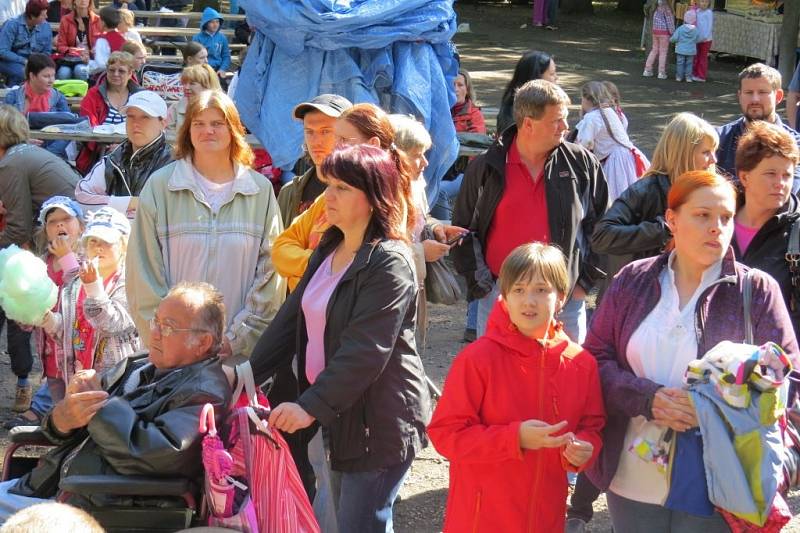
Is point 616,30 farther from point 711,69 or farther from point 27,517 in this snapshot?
point 27,517

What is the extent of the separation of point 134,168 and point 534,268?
331cm

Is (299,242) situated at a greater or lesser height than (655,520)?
greater

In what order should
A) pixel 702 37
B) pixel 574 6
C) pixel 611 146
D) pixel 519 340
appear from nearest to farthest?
pixel 519 340
pixel 611 146
pixel 702 37
pixel 574 6

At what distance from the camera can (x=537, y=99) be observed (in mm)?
5125

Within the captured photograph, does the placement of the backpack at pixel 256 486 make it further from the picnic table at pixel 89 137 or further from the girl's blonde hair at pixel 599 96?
the picnic table at pixel 89 137

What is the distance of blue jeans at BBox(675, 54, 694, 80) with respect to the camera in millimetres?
21406

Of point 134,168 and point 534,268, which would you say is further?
point 134,168

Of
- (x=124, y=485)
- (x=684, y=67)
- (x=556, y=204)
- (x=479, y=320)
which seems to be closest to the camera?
(x=124, y=485)

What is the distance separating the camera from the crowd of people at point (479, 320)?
3562 mm

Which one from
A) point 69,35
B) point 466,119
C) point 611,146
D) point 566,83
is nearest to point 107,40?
point 69,35

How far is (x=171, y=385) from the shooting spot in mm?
3791

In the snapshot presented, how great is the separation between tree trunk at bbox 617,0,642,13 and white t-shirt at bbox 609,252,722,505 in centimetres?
2909

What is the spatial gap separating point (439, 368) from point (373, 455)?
3734mm

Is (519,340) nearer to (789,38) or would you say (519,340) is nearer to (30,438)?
(30,438)
